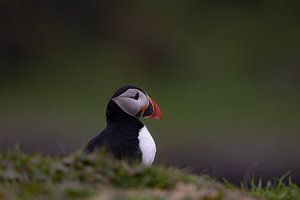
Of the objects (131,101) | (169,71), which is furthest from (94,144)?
(169,71)

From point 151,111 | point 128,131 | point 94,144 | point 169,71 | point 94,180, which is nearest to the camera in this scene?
point 94,180

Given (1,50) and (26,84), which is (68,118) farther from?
(1,50)

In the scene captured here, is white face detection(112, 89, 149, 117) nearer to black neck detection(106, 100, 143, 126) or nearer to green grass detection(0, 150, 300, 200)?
black neck detection(106, 100, 143, 126)

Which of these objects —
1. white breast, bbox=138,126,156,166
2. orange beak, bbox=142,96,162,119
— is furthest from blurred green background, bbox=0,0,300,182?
white breast, bbox=138,126,156,166

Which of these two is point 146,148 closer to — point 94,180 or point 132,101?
point 132,101

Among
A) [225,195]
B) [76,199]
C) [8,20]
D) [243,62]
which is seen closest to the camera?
[76,199]

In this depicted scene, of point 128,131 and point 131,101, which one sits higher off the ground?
point 131,101

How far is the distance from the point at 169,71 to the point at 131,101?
45.2 ft

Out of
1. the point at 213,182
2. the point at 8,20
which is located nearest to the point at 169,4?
the point at 8,20

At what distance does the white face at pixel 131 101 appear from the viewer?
9.24 m

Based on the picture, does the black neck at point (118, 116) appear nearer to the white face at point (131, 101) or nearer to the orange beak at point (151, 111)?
the white face at point (131, 101)

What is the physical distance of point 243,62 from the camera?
2306 centimetres

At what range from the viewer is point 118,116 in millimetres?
9180

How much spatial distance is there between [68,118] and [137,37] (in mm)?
4409
